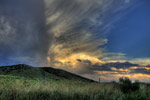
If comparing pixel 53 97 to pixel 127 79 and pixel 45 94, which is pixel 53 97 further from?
pixel 127 79

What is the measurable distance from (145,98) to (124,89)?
12.1 feet

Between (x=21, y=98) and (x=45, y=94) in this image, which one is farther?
(x=45, y=94)

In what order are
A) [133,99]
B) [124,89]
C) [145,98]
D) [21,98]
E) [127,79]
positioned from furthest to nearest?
[127,79] < [124,89] < [145,98] < [133,99] < [21,98]

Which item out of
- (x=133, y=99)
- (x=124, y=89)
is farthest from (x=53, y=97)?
(x=124, y=89)

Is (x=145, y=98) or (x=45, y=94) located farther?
(x=145, y=98)

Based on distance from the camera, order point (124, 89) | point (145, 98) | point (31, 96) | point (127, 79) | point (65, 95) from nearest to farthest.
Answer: point (31, 96) → point (65, 95) → point (145, 98) → point (124, 89) → point (127, 79)

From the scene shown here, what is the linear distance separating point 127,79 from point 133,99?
6887 millimetres

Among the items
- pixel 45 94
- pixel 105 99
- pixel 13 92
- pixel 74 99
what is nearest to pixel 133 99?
pixel 105 99

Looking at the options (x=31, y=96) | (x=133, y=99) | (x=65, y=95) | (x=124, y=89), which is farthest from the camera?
(x=124, y=89)

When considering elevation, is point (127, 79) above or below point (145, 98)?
above

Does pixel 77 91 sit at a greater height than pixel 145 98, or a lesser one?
greater

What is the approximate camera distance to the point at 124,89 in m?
14.9

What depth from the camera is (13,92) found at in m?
9.80

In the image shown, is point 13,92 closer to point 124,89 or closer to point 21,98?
point 21,98
